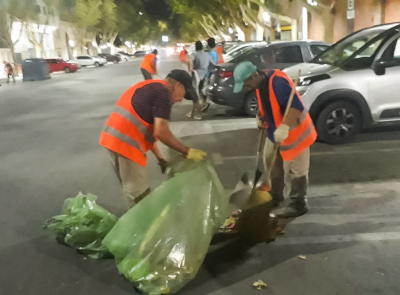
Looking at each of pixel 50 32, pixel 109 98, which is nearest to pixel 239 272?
pixel 109 98

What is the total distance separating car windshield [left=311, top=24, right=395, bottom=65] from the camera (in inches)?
283

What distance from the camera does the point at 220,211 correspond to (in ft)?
11.8

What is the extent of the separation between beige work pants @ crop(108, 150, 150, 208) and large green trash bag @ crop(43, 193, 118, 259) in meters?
0.32

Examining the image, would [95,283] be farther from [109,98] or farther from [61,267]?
[109,98]

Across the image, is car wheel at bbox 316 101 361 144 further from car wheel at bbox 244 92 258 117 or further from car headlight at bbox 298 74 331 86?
car wheel at bbox 244 92 258 117

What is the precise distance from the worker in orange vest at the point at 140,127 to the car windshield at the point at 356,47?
173 inches

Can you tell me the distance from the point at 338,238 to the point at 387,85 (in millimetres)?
3688

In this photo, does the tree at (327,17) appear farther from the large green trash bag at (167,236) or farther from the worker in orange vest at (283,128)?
the large green trash bag at (167,236)

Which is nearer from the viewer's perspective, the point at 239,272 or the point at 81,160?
the point at 239,272

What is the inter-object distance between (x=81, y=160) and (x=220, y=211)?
4254 millimetres

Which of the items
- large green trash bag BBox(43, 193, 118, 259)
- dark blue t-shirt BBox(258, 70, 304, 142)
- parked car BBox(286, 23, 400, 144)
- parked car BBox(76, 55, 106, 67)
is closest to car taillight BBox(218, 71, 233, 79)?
parked car BBox(286, 23, 400, 144)

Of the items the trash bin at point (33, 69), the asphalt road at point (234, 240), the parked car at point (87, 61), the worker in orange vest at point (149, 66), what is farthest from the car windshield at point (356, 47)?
the parked car at point (87, 61)

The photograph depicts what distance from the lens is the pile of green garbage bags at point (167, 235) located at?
3.26 meters

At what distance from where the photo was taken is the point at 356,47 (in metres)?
7.63
